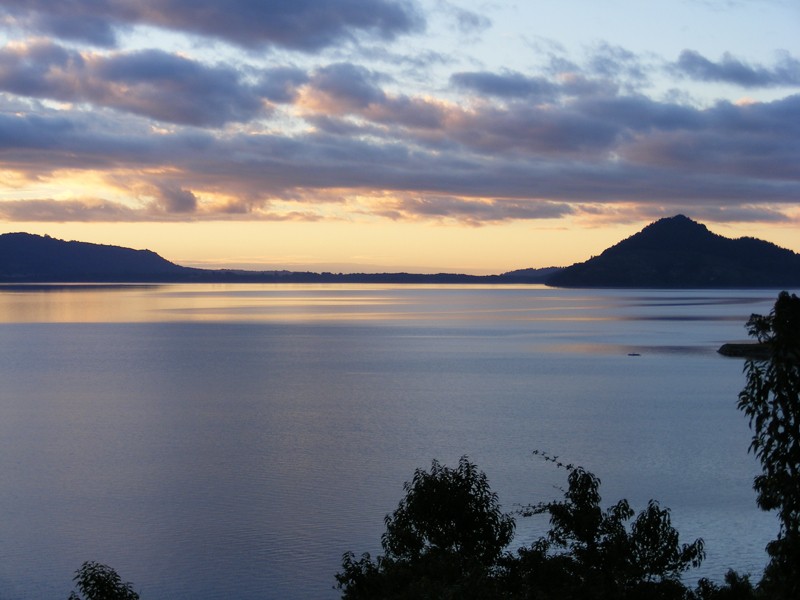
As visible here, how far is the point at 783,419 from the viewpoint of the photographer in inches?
485

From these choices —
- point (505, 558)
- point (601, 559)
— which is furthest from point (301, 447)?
point (601, 559)

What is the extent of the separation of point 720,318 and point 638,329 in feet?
114

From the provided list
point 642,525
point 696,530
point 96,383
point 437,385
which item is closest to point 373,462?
point 696,530

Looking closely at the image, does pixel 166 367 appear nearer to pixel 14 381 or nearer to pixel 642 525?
pixel 14 381

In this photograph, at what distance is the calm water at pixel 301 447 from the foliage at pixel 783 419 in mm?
13050

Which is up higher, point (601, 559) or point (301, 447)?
point (601, 559)

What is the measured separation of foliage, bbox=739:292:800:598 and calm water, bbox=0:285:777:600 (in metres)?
13.0

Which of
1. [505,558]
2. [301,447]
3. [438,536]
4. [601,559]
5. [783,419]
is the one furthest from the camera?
[301,447]

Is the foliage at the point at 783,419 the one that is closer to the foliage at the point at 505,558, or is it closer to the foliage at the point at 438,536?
the foliage at the point at 505,558

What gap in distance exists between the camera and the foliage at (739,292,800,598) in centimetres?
1196

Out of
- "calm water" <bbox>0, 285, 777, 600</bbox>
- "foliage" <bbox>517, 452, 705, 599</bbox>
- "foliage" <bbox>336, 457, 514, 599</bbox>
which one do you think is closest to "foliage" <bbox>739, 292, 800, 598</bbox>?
"foliage" <bbox>517, 452, 705, 599</bbox>

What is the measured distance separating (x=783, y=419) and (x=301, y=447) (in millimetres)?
32557

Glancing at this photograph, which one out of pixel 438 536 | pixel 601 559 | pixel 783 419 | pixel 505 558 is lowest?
pixel 505 558

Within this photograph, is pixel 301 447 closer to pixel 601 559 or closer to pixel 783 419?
pixel 601 559
